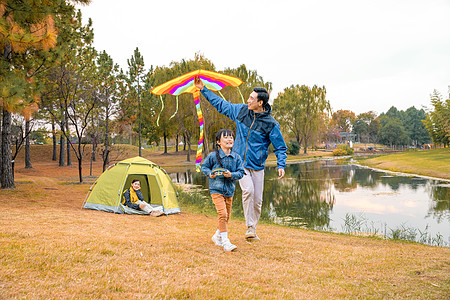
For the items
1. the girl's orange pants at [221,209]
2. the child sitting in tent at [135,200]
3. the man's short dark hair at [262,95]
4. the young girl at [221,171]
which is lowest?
the child sitting in tent at [135,200]

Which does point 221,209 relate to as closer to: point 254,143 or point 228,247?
point 228,247

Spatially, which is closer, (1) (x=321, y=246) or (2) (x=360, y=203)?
(1) (x=321, y=246)

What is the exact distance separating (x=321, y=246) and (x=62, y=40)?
11950 millimetres

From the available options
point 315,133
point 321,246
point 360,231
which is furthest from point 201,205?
point 315,133

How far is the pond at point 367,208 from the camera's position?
29.0ft

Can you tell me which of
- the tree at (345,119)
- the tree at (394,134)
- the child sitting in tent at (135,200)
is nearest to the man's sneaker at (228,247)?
the child sitting in tent at (135,200)

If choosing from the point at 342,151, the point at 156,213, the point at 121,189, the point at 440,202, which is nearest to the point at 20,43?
the point at 121,189

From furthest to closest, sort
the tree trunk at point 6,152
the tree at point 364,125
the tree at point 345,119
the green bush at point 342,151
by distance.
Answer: the tree at point 345,119, the tree at point 364,125, the green bush at point 342,151, the tree trunk at point 6,152

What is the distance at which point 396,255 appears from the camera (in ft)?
16.9

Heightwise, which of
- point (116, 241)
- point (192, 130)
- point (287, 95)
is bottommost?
point (116, 241)

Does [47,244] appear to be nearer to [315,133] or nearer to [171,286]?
[171,286]

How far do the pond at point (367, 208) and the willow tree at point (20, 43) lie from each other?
7390 millimetres

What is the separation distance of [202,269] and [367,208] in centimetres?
967

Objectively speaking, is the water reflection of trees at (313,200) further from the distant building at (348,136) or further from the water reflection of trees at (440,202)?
the distant building at (348,136)
